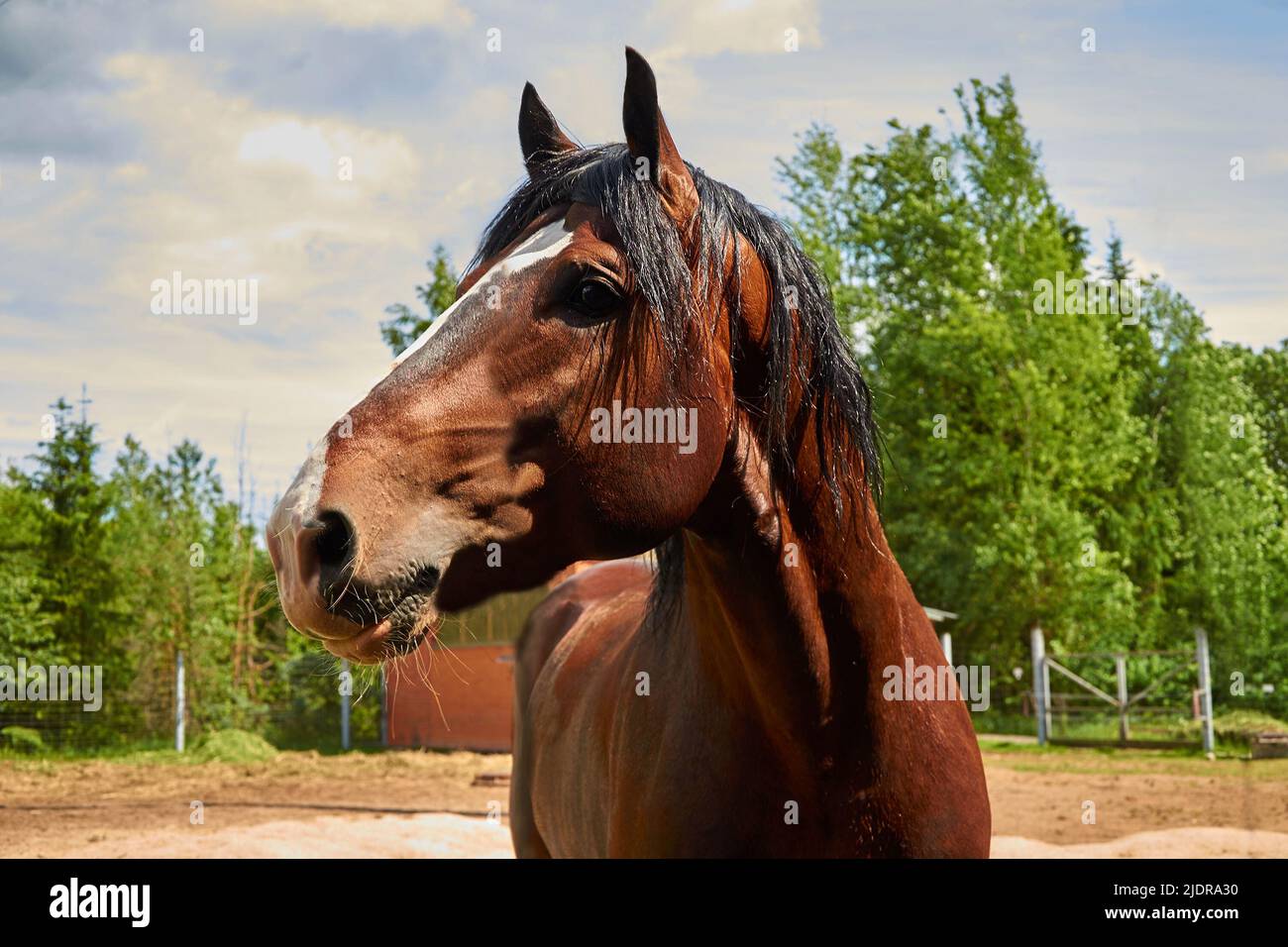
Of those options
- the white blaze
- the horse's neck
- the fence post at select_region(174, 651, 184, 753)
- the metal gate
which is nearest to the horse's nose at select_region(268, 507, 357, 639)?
the white blaze

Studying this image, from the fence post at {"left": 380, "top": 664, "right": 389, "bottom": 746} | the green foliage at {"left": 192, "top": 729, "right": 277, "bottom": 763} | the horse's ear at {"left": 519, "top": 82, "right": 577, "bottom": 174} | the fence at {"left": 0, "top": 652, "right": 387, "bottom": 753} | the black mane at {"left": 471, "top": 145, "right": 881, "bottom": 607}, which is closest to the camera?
the black mane at {"left": 471, "top": 145, "right": 881, "bottom": 607}

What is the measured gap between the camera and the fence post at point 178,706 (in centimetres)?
1877

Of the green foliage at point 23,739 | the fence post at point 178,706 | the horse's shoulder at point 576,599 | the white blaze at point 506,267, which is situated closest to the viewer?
the white blaze at point 506,267

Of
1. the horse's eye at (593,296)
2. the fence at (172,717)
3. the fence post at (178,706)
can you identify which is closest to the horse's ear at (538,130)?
the horse's eye at (593,296)

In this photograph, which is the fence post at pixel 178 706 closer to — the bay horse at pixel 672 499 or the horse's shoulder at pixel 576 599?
the horse's shoulder at pixel 576 599

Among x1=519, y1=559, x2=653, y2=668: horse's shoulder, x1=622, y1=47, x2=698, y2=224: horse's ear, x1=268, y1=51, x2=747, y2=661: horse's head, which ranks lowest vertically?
x1=519, y1=559, x2=653, y2=668: horse's shoulder

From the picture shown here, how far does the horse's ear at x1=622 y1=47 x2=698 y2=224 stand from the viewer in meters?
2.26

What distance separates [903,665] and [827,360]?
2.63 feet

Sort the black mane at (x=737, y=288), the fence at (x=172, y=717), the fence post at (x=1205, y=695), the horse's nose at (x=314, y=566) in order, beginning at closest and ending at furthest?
Result: 1. the horse's nose at (x=314, y=566)
2. the black mane at (x=737, y=288)
3. the fence post at (x=1205, y=695)
4. the fence at (x=172, y=717)

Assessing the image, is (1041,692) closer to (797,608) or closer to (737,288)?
(797,608)

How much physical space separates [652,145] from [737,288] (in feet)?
1.30

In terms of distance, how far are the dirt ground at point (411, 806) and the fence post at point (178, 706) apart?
1.83 m

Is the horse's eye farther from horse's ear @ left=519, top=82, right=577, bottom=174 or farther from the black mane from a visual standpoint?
horse's ear @ left=519, top=82, right=577, bottom=174
